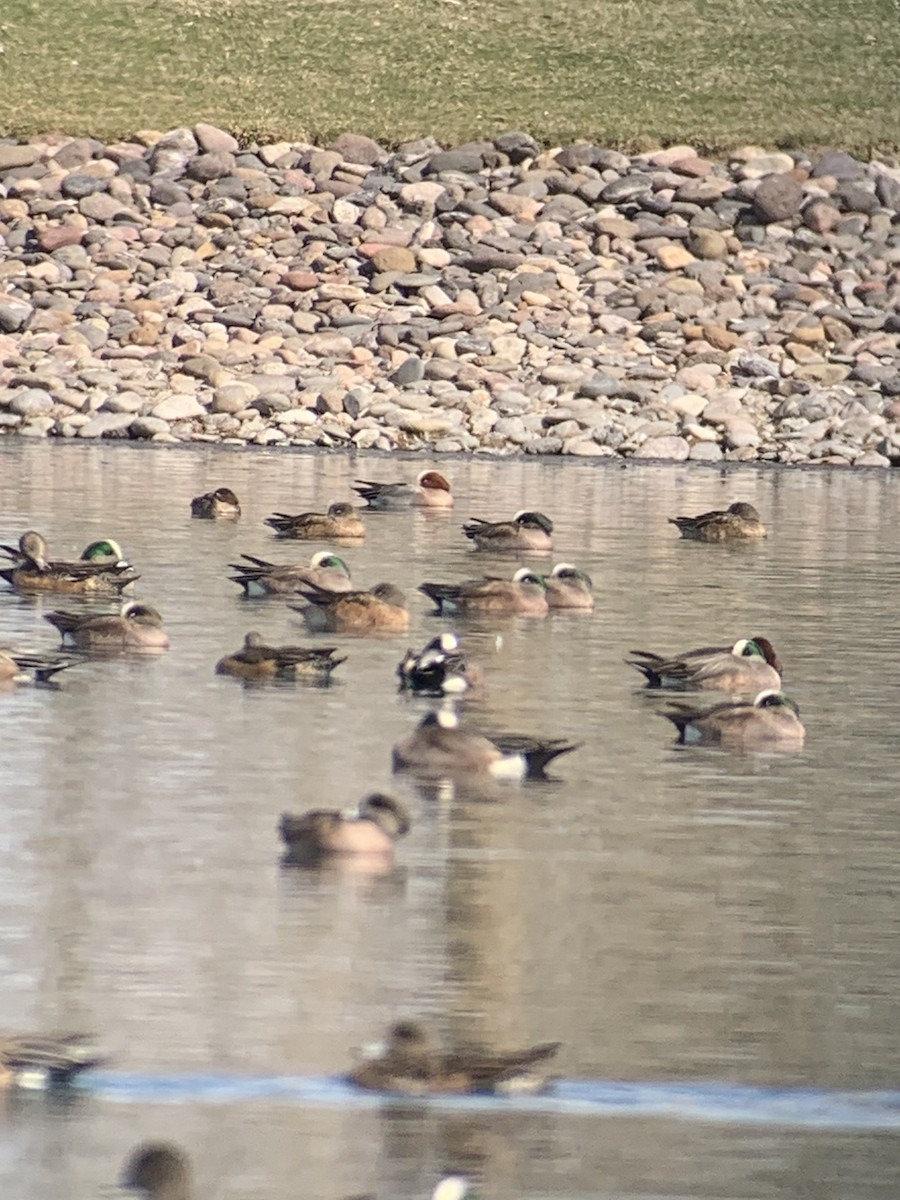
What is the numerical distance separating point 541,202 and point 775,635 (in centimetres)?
3102

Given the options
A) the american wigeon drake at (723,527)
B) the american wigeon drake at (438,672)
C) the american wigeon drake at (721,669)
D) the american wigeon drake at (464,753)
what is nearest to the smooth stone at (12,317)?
the american wigeon drake at (723,527)

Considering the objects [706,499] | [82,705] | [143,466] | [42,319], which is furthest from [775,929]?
[42,319]

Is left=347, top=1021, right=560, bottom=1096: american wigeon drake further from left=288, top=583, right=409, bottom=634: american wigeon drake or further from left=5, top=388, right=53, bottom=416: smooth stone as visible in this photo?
left=5, top=388, right=53, bottom=416: smooth stone

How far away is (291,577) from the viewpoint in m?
21.0

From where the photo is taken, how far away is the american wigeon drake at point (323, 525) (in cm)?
2552

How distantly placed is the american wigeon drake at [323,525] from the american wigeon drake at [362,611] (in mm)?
6008

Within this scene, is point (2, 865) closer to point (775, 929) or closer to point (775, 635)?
point (775, 929)

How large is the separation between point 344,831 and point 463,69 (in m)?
49.1

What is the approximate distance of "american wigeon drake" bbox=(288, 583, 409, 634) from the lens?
19.0 m

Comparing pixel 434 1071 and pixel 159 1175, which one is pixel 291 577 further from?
pixel 159 1175

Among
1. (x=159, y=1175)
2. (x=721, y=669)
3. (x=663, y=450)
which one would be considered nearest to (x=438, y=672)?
(x=721, y=669)

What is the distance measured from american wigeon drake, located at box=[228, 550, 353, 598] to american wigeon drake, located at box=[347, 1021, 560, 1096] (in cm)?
1229

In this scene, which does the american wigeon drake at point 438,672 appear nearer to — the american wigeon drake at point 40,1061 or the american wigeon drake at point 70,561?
the american wigeon drake at point 70,561

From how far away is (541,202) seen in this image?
49969 millimetres
